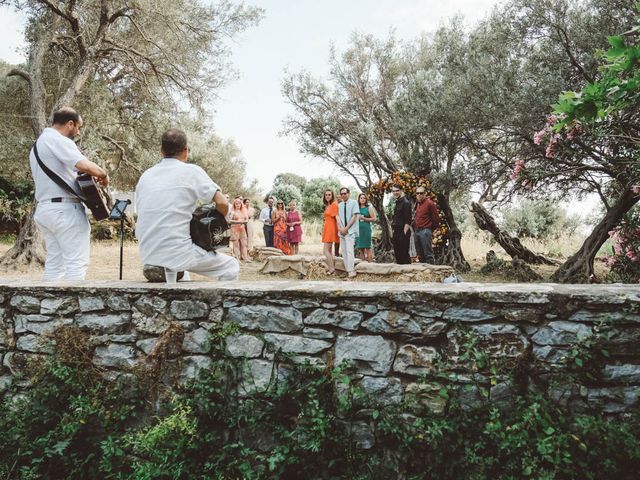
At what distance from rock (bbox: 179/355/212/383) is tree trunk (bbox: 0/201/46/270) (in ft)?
31.0

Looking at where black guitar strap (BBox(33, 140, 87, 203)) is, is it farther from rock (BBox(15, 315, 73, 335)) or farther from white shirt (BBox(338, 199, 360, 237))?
white shirt (BBox(338, 199, 360, 237))

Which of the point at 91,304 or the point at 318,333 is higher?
the point at 91,304

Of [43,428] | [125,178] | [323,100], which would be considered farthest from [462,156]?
[125,178]

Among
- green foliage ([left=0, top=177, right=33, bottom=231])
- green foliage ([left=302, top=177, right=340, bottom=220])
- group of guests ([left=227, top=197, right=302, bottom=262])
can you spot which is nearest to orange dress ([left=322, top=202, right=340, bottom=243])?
group of guests ([left=227, top=197, right=302, bottom=262])

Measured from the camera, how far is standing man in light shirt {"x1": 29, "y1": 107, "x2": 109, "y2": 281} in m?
3.66

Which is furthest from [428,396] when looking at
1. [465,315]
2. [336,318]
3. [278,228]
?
[278,228]

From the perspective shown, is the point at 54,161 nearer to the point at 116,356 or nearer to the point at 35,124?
the point at 116,356

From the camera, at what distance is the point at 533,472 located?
2.50 metres

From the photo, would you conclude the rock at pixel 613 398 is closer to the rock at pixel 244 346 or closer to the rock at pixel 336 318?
the rock at pixel 336 318

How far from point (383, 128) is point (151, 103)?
7421 millimetres

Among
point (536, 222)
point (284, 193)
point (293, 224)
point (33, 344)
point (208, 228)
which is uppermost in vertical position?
point (284, 193)

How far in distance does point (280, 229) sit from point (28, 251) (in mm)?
6484

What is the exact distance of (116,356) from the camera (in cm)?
323

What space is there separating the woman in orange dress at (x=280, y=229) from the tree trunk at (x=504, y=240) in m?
5.46
